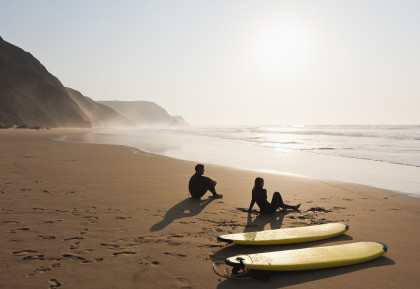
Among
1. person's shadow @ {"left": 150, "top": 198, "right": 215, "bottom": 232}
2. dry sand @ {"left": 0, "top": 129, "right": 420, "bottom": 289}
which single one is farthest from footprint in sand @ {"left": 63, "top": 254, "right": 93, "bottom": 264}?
person's shadow @ {"left": 150, "top": 198, "right": 215, "bottom": 232}

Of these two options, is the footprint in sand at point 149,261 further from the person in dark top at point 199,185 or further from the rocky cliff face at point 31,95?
the rocky cliff face at point 31,95

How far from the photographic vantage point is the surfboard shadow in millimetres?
3830

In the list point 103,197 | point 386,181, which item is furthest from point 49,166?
point 386,181

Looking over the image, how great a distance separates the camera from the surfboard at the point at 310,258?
13.2 ft

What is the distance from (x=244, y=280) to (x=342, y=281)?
1.27m

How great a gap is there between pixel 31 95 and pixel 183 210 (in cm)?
9167

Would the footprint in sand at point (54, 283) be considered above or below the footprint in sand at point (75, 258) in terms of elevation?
below

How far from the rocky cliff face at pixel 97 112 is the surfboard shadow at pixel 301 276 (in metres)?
135

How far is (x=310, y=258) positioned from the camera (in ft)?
14.4

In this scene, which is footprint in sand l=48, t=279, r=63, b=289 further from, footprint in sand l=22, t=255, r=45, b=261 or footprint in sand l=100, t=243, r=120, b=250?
footprint in sand l=100, t=243, r=120, b=250

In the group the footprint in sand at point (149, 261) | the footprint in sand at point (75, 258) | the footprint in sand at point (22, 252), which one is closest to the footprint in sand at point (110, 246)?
the footprint in sand at point (75, 258)

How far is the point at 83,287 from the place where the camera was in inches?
141

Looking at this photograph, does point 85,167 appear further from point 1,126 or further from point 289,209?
point 1,126

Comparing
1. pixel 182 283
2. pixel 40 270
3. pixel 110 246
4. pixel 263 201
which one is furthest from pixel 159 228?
pixel 263 201
